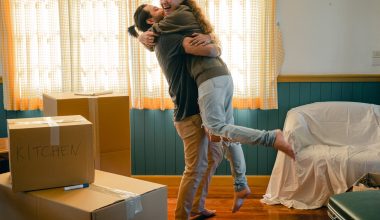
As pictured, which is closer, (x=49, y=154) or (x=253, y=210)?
(x=49, y=154)

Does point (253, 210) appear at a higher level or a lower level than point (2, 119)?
lower

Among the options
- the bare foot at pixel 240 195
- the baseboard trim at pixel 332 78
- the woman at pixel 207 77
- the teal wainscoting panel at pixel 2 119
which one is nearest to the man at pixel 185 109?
the woman at pixel 207 77

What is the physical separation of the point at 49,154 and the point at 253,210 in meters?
1.82

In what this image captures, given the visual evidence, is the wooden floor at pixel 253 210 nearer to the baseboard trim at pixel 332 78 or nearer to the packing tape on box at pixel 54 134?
the baseboard trim at pixel 332 78

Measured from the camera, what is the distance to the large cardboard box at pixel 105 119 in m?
2.25

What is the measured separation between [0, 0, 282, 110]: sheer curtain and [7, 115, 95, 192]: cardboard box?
6.06 ft

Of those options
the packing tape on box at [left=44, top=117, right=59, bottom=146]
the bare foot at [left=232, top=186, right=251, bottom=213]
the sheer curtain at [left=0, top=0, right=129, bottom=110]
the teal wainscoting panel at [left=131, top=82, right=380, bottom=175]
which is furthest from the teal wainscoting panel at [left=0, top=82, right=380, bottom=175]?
the packing tape on box at [left=44, top=117, right=59, bottom=146]

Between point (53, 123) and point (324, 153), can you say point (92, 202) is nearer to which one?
point (53, 123)

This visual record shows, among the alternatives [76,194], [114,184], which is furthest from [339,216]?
[76,194]

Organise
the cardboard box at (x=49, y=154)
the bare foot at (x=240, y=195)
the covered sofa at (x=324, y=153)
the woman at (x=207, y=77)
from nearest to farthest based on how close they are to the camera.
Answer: the cardboard box at (x=49, y=154), the woman at (x=207, y=77), the bare foot at (x=240, y=195), the covered sofa at (x=324, y=153)

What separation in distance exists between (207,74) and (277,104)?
56.6 inches

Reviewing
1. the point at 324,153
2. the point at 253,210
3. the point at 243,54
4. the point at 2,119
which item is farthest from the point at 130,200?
the point at 2,119

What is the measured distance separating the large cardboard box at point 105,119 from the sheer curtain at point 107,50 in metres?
1.22

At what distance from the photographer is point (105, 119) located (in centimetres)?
233
